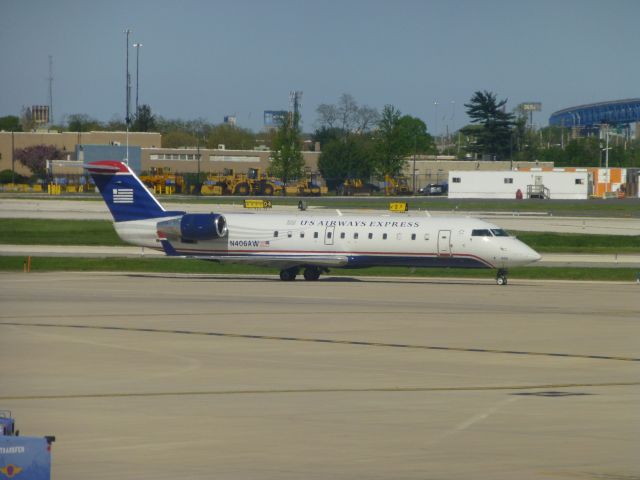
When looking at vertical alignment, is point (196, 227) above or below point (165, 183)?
below

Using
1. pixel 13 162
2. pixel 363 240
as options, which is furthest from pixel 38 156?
pixel 363 240

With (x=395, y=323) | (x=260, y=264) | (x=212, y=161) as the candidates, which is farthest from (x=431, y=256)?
(x=212, y=161)

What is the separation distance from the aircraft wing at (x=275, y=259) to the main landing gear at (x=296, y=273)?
0.63 m

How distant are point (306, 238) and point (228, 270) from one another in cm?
761

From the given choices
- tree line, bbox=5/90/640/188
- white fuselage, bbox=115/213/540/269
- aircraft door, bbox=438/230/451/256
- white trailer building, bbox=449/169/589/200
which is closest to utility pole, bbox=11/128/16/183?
tree line, bbox=5/90/640/188

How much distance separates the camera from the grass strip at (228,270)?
47.2m

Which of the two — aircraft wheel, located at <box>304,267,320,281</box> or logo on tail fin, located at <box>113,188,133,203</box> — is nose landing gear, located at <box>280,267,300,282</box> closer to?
aircraft wheel, located at <box>304,267,320,281</box>

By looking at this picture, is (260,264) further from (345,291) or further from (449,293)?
(449,293)

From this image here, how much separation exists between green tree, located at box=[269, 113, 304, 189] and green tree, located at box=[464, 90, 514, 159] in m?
36.1

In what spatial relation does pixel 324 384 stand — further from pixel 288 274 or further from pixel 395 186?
pixel 395 186

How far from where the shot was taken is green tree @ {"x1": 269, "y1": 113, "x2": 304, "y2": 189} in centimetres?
14000

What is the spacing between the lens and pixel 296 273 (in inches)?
1761

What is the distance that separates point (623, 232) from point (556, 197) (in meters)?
50.1

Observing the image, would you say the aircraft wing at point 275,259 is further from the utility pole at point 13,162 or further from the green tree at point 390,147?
the utility pole at point 13,162
